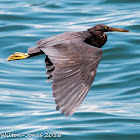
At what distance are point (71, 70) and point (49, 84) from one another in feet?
16.2

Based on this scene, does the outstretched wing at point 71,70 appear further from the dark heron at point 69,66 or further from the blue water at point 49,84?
the blue water at point 49,84

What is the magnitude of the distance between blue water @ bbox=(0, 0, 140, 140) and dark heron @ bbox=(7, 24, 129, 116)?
2098 millimetres

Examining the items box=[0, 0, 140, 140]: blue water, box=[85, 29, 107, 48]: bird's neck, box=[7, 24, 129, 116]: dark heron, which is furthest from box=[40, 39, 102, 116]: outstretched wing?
box=[0, 0, 140, 140]: blue water

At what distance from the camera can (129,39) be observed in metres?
14.0

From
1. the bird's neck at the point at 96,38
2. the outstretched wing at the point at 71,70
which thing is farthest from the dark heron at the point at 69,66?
the bird's neck at the point at 96,38

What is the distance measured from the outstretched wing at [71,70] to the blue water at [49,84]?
2.33 metres

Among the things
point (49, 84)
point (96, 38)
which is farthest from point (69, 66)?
point (49, 84)

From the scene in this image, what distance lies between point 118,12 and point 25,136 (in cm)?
790

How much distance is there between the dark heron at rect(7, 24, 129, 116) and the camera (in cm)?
685

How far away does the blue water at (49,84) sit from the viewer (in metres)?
10.0

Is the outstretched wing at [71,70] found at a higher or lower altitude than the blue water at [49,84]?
higher

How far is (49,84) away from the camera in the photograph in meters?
12.3

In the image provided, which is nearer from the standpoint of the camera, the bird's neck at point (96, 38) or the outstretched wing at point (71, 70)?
the outstretched wing at point (71, 70)

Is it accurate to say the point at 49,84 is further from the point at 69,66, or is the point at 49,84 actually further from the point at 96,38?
the point at 69,66
